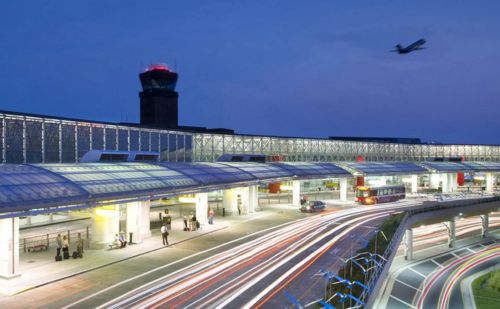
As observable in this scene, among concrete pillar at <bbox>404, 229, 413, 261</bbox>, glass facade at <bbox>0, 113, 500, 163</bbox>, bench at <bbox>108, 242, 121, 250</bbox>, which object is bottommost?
concrete pillar at <bbox>404, 229, 413, 261</bbox>

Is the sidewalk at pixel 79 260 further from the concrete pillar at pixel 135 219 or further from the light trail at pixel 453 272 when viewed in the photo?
the light trail at pixel 453 272

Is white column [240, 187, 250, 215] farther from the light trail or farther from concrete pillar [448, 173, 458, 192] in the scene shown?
concrete pillar [448, 173, 458, 192]

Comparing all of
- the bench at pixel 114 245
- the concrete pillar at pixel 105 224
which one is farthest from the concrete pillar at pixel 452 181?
the bench at pixel 114 245

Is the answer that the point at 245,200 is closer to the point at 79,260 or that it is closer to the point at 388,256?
the point at 79,260

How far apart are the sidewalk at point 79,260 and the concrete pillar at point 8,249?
530 millimetres

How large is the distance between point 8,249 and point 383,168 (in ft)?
241

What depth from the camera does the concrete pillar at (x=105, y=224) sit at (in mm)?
35188

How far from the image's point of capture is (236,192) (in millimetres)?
56375

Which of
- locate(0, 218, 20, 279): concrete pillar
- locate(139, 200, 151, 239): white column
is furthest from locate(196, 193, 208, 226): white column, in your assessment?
locate(0, 218, 20, 279): concrete pillar

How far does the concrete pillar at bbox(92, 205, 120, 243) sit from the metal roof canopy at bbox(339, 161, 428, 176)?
51731 millimetres

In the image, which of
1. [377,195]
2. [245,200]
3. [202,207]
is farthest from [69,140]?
[377,195]

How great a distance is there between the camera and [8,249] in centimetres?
2542

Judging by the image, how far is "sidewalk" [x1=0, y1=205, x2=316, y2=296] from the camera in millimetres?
25188

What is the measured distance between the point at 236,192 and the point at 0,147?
111 feet
